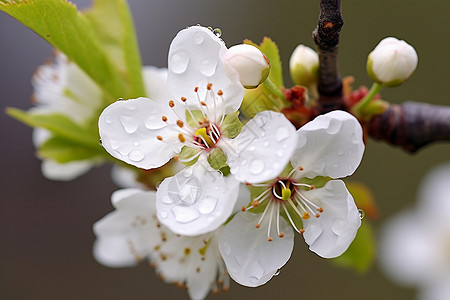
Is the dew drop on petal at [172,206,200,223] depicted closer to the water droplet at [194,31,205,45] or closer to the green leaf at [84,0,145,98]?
the water droplet at [194,31,205,45]

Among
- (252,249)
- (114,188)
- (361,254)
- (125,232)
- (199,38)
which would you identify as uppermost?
(199,38)

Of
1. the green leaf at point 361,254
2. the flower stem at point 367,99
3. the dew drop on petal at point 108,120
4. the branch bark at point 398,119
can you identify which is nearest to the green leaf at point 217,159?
the dew drop on petal at point 108,120

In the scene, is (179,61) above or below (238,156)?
above

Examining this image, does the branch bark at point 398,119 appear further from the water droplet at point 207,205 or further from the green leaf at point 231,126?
the water droplet at point 207,205

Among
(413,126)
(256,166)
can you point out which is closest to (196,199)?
(256,166)

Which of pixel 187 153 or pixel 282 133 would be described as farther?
pixel 187 153

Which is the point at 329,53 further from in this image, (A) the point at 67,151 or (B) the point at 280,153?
(A) the point at 67,151

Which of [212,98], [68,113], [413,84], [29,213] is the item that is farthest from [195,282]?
[413,84]
